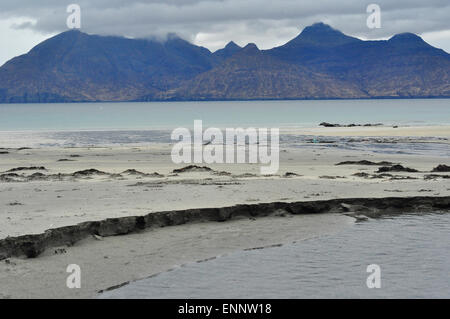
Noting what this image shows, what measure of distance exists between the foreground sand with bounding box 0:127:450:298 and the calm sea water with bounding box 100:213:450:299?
0.55 m

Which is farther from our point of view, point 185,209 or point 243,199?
point 243,199

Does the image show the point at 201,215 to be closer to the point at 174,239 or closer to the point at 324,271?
the point at 174,239

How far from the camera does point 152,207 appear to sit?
1480 cm

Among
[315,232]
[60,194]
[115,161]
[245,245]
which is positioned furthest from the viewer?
[115,161]

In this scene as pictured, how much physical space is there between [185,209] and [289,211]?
2.82 m

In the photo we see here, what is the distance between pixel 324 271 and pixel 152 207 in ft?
17.5

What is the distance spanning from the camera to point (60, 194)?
17219mm

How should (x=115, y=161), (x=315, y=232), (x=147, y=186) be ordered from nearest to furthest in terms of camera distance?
(x=315, y=232), (x=147, y=186), (x=115, y=161)

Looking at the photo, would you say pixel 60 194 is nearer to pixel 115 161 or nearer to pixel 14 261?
pixel 14 261
